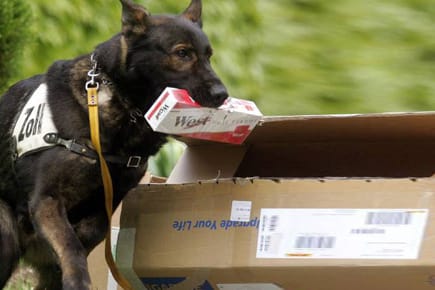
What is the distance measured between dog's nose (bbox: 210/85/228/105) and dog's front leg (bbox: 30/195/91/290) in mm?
711

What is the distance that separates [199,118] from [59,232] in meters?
0.72

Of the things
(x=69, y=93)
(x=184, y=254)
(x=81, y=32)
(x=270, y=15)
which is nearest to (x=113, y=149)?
(x=69, y=93)

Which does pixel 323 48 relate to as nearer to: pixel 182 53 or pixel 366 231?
pixel 182 53

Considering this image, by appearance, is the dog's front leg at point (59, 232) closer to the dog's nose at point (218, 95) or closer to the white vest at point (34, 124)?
the white vest at point (34, 124)

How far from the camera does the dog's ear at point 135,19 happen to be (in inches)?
146

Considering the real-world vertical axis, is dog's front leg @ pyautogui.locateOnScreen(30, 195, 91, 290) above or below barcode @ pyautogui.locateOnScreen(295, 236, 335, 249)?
below

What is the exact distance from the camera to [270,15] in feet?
25.0

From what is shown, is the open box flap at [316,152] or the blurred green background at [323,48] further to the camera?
the blurred green background at [323,48]

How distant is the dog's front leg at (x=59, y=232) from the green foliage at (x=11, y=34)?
5.80 feet

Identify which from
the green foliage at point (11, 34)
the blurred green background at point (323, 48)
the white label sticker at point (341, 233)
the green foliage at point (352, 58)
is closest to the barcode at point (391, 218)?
the white label sticker at point (341, 233)

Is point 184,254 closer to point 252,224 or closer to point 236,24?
point 252,224

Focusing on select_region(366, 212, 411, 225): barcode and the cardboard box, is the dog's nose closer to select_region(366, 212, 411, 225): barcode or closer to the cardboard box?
the cardboard box

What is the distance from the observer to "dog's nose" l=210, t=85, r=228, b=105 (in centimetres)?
351

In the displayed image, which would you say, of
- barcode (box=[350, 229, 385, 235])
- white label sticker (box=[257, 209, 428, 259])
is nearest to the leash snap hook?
white label sticker (box=[257, 209, 428, 259])
